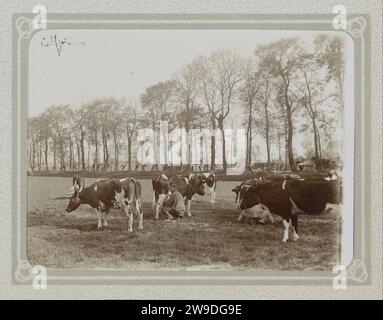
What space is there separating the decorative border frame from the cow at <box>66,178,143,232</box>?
30cm

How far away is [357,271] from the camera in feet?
8.27

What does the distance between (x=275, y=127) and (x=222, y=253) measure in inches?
30.0

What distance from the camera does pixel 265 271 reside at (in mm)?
2512

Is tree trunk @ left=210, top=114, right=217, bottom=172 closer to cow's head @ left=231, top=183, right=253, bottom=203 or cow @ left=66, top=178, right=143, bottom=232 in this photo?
cow's head @ left=231, top=183, right=253, bottom=203

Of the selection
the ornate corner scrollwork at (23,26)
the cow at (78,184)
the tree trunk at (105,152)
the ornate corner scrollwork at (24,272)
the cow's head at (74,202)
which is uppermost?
the ornate corner scrollwork at (23,26)

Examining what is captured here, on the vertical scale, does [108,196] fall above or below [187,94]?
below

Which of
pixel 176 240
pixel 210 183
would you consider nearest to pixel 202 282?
pixel 176 240

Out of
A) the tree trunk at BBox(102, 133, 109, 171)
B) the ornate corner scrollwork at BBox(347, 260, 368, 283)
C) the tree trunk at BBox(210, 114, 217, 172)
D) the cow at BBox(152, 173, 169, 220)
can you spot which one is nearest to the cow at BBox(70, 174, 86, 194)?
the tree trunk at BBox(102, 133, 109, 171)

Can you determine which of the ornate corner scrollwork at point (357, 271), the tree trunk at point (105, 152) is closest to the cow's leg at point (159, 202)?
the tree trunk at point (105, 152)

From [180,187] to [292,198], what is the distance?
0.63 meters

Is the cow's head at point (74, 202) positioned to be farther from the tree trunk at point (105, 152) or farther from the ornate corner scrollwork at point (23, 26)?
the ornate corner scrollwork at point (23, 26)

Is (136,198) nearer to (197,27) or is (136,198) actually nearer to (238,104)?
(238,104)

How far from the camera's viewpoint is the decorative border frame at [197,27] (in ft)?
8.26

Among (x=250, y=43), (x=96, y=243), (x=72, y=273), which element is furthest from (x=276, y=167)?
(x=72, y=273)
